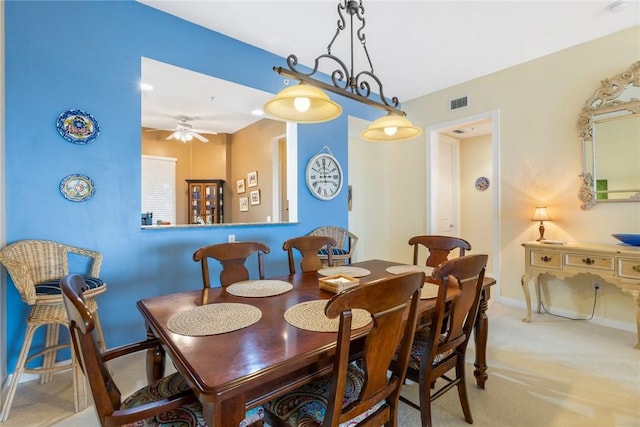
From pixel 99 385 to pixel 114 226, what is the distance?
1.82 meters

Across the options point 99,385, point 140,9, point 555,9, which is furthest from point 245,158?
point 99,385

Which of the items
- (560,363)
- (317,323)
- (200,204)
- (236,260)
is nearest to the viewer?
(317,323)

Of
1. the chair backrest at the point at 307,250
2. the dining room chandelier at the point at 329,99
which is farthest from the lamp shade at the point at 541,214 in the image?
the chair backrest at the point at 307,250

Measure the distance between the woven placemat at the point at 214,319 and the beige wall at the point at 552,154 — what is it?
11.7 feet

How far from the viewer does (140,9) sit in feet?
8.35

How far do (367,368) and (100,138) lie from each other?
2.56 metres

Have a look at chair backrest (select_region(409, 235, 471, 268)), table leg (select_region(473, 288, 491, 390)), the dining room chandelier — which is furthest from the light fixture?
the dining room chandelier

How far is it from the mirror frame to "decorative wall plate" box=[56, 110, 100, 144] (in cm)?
459

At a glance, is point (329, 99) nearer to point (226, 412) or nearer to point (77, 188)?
point (226, 412)

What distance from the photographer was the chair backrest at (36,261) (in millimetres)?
1798

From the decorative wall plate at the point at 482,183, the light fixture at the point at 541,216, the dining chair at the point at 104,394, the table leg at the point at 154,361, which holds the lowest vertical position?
the table leg at the point at 154,361

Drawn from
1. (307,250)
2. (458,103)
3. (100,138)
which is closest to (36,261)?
(100,138)

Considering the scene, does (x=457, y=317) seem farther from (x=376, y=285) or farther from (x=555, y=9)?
(x=555, y=9)

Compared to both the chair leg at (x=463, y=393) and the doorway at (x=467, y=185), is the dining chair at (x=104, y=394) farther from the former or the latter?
the doorway at (x=467, y=185)
